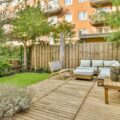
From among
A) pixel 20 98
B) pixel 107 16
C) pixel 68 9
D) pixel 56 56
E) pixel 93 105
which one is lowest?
pixel 93 105

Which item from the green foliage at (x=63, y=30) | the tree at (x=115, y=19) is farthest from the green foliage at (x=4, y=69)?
the green foliage at (x=63, y=30)

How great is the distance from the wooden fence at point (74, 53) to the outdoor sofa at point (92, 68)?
1049mm

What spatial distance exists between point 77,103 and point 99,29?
1978 centimetres

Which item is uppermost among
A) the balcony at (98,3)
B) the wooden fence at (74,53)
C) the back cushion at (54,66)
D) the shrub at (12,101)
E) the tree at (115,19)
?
the balcony at (98,3)

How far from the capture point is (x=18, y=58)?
44.6 feet

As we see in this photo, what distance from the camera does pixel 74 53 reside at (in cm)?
1241

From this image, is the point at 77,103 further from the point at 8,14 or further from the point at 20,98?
the point at 8,14

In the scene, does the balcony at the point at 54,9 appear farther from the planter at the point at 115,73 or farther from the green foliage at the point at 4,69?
the planter at the point at 115,73

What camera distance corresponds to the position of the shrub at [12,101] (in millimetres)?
4094

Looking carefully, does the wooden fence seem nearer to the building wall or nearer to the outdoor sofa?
the outdoor sofa

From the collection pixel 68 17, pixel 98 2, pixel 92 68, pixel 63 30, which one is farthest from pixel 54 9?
pixel 92 68

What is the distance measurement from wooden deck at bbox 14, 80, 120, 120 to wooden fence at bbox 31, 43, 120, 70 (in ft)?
17.8

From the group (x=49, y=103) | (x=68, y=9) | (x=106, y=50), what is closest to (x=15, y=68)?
(x=106, y=50)

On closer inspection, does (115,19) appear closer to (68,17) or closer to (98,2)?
(98,2)
